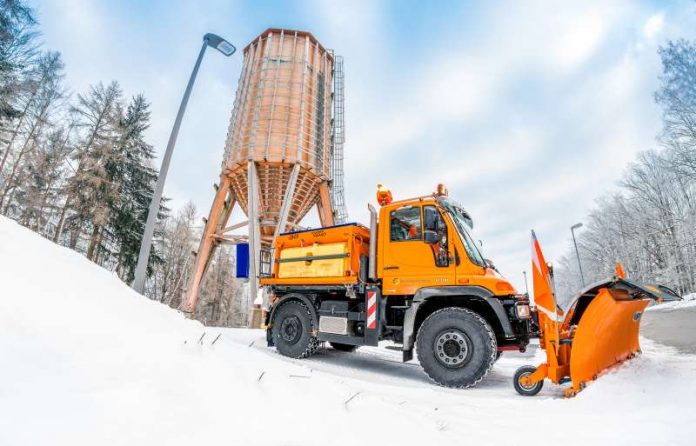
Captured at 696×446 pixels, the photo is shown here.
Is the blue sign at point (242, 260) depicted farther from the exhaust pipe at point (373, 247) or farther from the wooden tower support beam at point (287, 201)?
the exhaust pipe at point (373, 247)

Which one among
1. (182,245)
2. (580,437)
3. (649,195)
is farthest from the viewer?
(182,245)

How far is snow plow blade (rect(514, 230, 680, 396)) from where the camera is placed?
4.11 meters

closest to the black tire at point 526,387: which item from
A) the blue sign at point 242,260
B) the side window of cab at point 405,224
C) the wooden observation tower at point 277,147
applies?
the side window of cab at point 405,224

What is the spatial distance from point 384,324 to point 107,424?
16.3 feet

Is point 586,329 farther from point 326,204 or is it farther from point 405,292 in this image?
point 326,204

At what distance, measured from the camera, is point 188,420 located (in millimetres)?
1708

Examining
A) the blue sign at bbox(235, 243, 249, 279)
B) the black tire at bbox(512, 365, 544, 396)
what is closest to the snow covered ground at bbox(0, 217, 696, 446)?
the black tire at bbox(512, 365, 544, 396)

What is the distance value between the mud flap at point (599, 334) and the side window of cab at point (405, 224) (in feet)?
8.32

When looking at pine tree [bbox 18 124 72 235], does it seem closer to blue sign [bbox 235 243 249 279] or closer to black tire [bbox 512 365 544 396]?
blue sign [bbox 235 243 249 279]

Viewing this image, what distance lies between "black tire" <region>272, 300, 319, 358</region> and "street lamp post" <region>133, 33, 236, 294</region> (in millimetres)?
2703

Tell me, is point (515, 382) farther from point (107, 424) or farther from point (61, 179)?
point (61, 179)

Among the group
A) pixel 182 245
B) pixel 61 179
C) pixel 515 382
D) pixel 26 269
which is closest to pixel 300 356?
pixel 515 382

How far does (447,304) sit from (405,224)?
4.98 feet

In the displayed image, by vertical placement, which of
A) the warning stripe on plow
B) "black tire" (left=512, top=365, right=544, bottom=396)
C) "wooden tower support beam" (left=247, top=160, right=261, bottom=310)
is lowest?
"black tire" (left=512, top=365, right=544, bottom=396)
